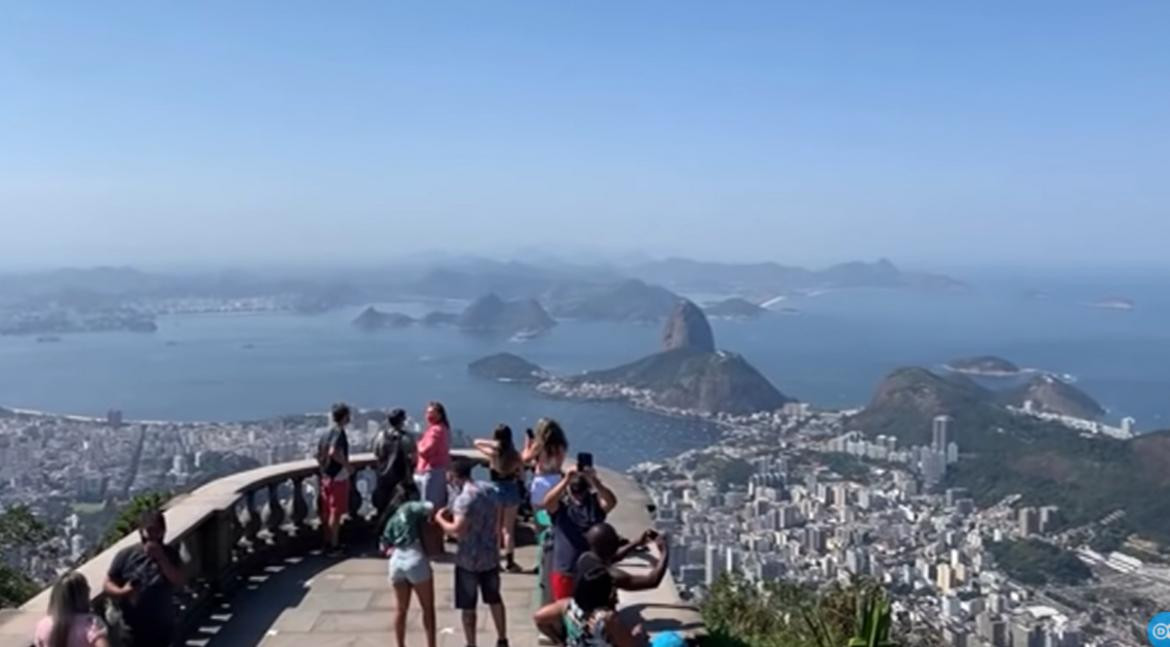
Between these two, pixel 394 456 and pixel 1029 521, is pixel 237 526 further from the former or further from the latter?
pixel 1029 521

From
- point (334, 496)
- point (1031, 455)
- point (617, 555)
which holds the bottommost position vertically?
point (1031, 455)

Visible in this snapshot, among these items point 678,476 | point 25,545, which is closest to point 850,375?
point 678,476

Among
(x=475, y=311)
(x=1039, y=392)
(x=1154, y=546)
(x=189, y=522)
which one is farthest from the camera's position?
(x=475, y=311)

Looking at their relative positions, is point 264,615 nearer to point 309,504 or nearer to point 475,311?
point 309,504

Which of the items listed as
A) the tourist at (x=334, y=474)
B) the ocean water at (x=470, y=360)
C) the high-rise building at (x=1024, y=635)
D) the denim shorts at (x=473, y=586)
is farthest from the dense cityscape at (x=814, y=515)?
the ocean water at (x=470, y=360)

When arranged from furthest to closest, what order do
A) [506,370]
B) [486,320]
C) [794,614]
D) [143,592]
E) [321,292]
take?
1. [321,292]
2. [486,320]
3. [506,370]
4. [794,614]
5. [143,592]

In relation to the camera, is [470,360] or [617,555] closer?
[617,555]

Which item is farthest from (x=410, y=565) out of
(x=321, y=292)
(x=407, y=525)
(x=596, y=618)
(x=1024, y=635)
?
(x=321, y=292)
